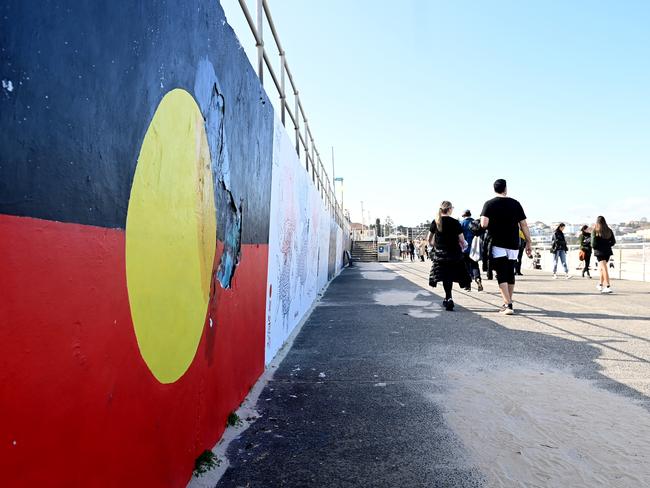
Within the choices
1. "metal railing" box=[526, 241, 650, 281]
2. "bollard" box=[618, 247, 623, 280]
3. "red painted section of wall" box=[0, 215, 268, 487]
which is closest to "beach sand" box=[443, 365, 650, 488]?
"red painted section of wall" box=[0, 215, 268, 487]

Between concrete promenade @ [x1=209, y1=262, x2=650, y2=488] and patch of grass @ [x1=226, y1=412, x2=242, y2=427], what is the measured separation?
0.34ft

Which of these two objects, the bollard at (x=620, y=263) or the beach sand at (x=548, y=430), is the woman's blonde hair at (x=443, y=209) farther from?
the bollard at (x=620, y=263)

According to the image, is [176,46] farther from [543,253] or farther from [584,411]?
[543,253]

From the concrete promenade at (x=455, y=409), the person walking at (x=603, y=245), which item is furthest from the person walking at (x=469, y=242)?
the concrete promenade at (x=455, y=409)

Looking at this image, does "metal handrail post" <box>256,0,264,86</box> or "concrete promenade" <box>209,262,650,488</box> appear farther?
"metal handrail post" <box>256,0,264,86</box>

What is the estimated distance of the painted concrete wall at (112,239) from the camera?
1097 millimetres

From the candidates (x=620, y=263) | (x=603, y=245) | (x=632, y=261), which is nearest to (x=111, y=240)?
(x=603, y=245)

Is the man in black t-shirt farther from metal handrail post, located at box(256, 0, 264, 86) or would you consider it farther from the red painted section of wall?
the red painted section of wall

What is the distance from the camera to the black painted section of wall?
3.51ft

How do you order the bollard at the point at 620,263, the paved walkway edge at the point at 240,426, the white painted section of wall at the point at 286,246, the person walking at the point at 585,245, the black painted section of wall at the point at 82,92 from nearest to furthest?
the black painted section of wall at the point at 82,92 → the paved walkway edge at the point at 240,426 → the white painted section of wall at the point at 286,246 → the person walking at the point at 585,245 → the bollard at the point at 620,263

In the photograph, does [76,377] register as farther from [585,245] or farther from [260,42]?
[585,245]

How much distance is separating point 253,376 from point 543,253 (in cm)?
2463

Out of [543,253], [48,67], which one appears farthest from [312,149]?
[543,253]

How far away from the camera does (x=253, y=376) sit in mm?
3787
